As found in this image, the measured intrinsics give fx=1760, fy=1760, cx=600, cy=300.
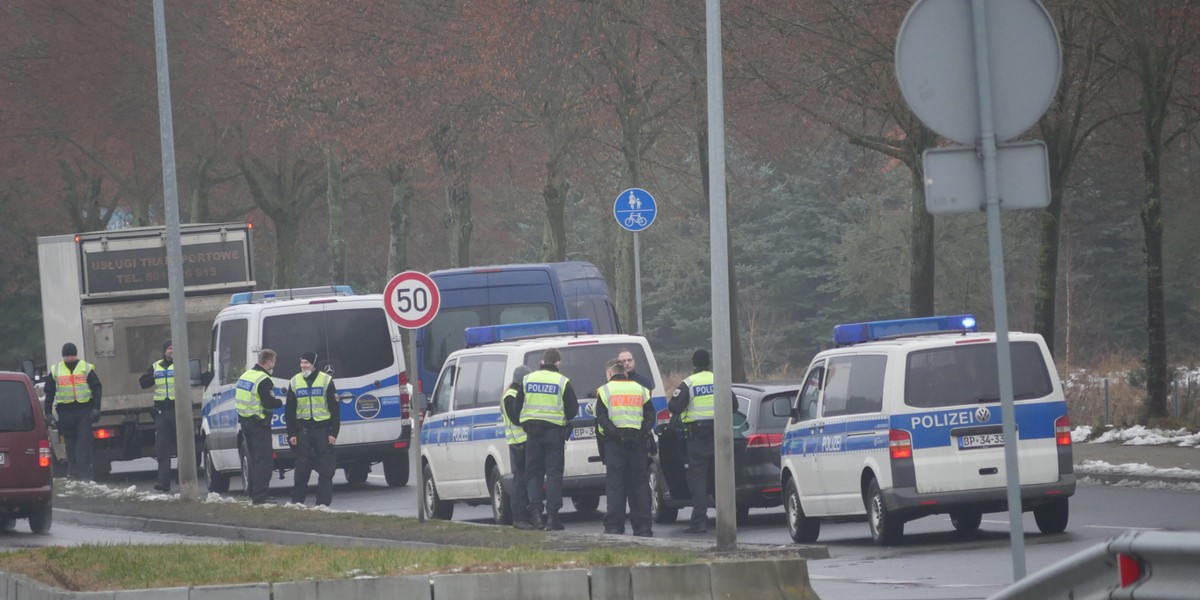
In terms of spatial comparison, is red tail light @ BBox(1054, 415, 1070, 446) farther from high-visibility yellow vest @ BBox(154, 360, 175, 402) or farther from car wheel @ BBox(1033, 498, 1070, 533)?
high-visibility yellow vest @ BBox(154, 360, 175, 402)

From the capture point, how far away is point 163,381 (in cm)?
2300

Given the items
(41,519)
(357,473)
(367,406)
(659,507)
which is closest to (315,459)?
(367,406)

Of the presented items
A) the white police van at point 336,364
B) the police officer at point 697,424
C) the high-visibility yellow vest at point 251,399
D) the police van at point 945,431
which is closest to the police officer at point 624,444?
the police officer at point 697,424

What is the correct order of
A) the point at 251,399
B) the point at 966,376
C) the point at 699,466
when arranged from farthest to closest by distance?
the point at 251,399 < the point at 699,466 < the point at 966,376

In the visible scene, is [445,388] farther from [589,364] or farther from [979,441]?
[979,441]

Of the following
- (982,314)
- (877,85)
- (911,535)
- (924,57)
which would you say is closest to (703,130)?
(877,85)

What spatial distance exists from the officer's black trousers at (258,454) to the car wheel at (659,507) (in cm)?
472

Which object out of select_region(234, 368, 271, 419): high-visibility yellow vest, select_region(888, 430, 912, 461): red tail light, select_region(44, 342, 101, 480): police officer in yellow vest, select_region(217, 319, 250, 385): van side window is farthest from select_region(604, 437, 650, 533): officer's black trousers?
select_region(44, 342, 101, 480): police officer in yellow vest

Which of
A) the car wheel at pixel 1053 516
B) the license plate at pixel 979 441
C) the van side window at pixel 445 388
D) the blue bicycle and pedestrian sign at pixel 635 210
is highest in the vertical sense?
the blue bicycle and pedestrian sign at pixel 635 210

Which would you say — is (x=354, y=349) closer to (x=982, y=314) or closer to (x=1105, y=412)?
(x=1105, y=412)

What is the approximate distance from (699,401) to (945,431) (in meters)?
2.76

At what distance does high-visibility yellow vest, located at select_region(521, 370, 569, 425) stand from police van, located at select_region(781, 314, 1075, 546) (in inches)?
106

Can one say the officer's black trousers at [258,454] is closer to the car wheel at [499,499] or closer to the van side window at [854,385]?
the car wheel at [499,499]

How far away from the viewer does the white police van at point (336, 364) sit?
72.7ft
